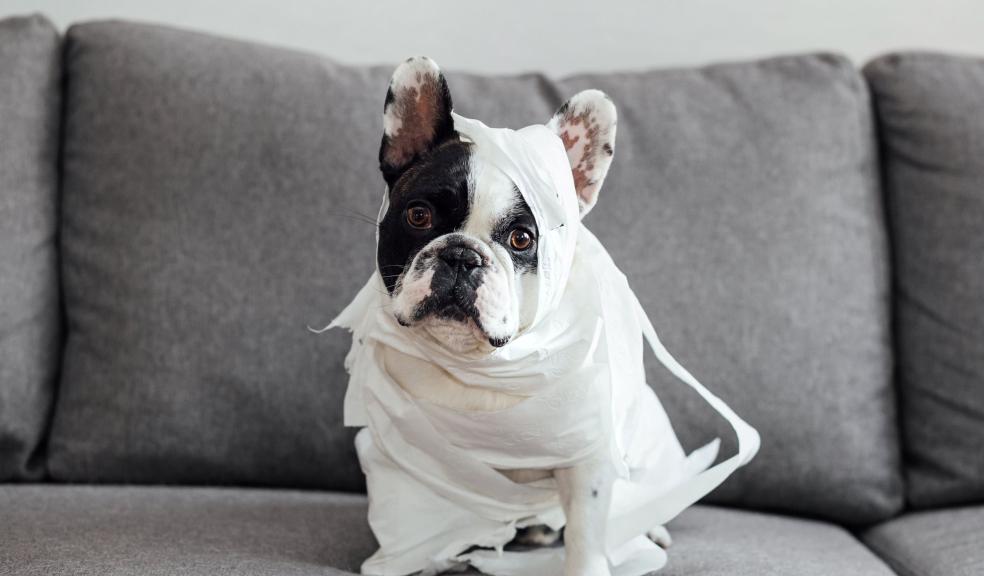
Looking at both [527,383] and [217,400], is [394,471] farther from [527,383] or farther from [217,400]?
[217,400]

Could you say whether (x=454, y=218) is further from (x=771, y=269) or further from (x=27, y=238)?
(x=27, y=238)

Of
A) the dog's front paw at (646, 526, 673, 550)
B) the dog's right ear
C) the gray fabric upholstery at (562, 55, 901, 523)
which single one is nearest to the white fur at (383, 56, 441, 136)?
A: the dog's right ear

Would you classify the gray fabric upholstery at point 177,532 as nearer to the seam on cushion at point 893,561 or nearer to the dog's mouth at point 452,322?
the dog's mouth at point 452,322

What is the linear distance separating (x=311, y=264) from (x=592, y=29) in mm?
926

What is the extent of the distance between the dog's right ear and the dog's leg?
1.42ft

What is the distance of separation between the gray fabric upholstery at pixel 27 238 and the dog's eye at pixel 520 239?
871mm

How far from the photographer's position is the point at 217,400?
152 centimetres

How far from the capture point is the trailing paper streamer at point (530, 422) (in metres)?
1.14

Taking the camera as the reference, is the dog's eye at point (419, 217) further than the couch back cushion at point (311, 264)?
No

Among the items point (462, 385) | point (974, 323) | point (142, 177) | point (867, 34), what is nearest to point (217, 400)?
point (142, 177)

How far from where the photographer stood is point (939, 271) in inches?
64.2

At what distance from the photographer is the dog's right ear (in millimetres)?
1167

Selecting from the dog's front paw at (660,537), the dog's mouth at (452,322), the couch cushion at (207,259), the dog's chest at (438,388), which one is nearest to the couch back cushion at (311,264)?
the couch cushion at (207,259)

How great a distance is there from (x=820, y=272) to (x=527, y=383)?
2.33 feet
